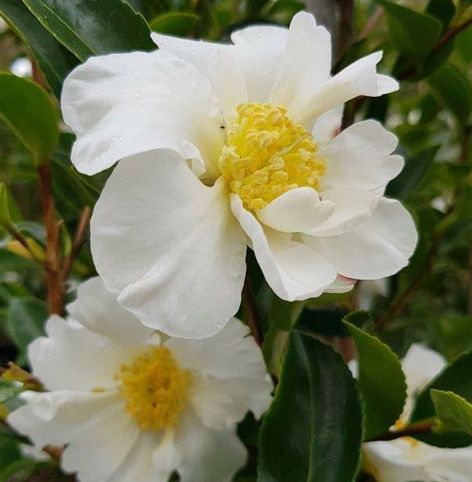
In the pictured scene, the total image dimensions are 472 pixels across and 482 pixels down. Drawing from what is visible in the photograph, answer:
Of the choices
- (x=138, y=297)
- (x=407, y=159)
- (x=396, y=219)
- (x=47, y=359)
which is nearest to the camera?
(x=138, y=297)

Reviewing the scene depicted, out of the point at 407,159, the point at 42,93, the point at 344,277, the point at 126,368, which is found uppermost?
the point at 42,93

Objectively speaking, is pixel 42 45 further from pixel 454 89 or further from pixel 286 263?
pixel 454 89

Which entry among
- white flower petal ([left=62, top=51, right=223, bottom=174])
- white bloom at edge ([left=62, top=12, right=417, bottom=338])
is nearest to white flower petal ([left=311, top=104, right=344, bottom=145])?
white bloom at edge ([left=62, top=12, right=417, bottom=338])

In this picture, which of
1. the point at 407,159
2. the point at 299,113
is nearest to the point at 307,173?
the point at 299,113

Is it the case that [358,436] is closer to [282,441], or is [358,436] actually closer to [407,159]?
[282,441]

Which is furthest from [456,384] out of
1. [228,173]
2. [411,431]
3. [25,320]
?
[25,320]
